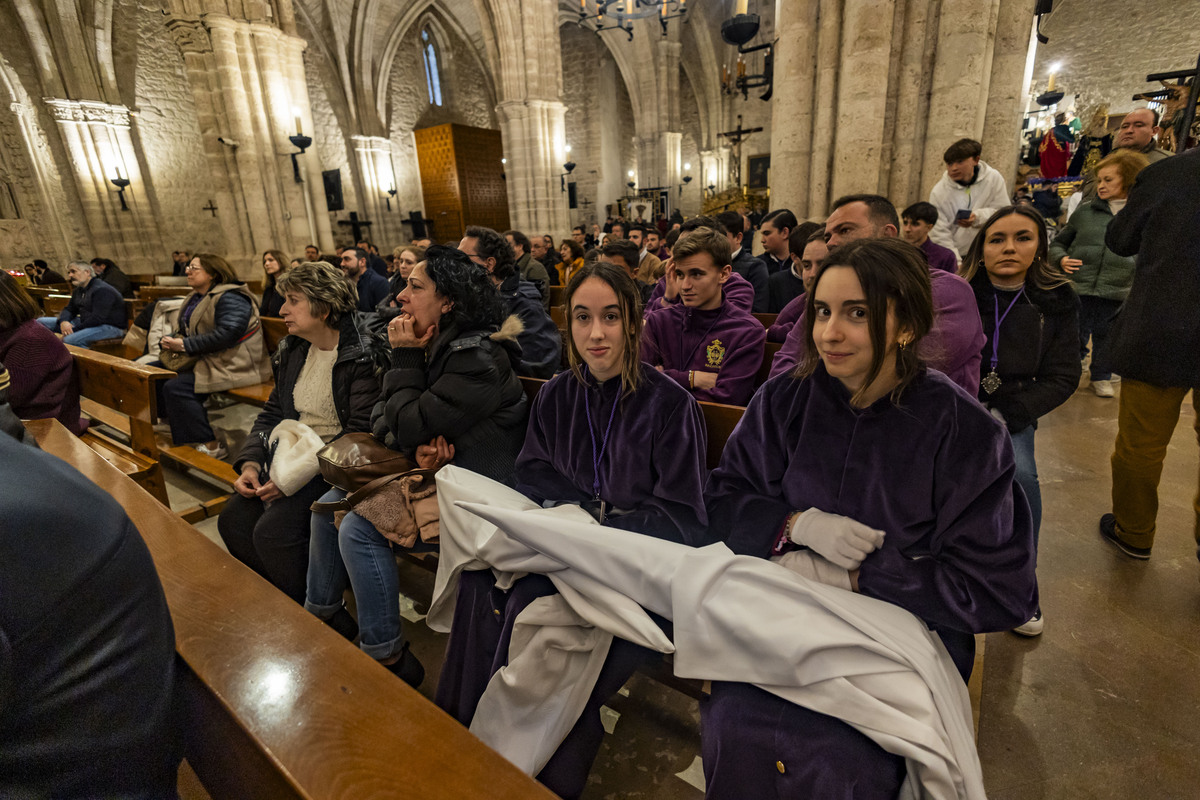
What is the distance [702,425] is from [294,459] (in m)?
1.74

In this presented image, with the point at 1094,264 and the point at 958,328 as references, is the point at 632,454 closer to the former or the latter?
the point at 958,328

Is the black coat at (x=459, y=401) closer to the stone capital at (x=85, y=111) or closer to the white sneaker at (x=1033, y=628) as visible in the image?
the white sneaker at (x=1033, y=628)

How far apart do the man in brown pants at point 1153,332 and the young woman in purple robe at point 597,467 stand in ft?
7.17

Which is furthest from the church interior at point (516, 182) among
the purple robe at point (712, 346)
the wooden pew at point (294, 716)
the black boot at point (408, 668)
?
the purple robe at point (712, 346)

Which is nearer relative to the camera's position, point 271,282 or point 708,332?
point 708,332

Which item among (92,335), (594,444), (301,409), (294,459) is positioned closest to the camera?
(594,444)

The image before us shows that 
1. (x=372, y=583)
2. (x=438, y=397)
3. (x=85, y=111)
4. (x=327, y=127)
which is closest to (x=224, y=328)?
(x=438, y=397)

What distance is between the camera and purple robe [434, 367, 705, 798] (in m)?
1.51

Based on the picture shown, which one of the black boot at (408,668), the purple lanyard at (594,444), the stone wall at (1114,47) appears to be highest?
the stone wall at (1114,47)

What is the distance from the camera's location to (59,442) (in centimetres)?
233

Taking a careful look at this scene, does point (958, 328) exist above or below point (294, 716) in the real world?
above

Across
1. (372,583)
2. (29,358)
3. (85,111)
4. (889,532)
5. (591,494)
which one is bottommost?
(372,583)

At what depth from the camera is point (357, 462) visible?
2072 mm

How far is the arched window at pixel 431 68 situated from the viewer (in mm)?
17141
